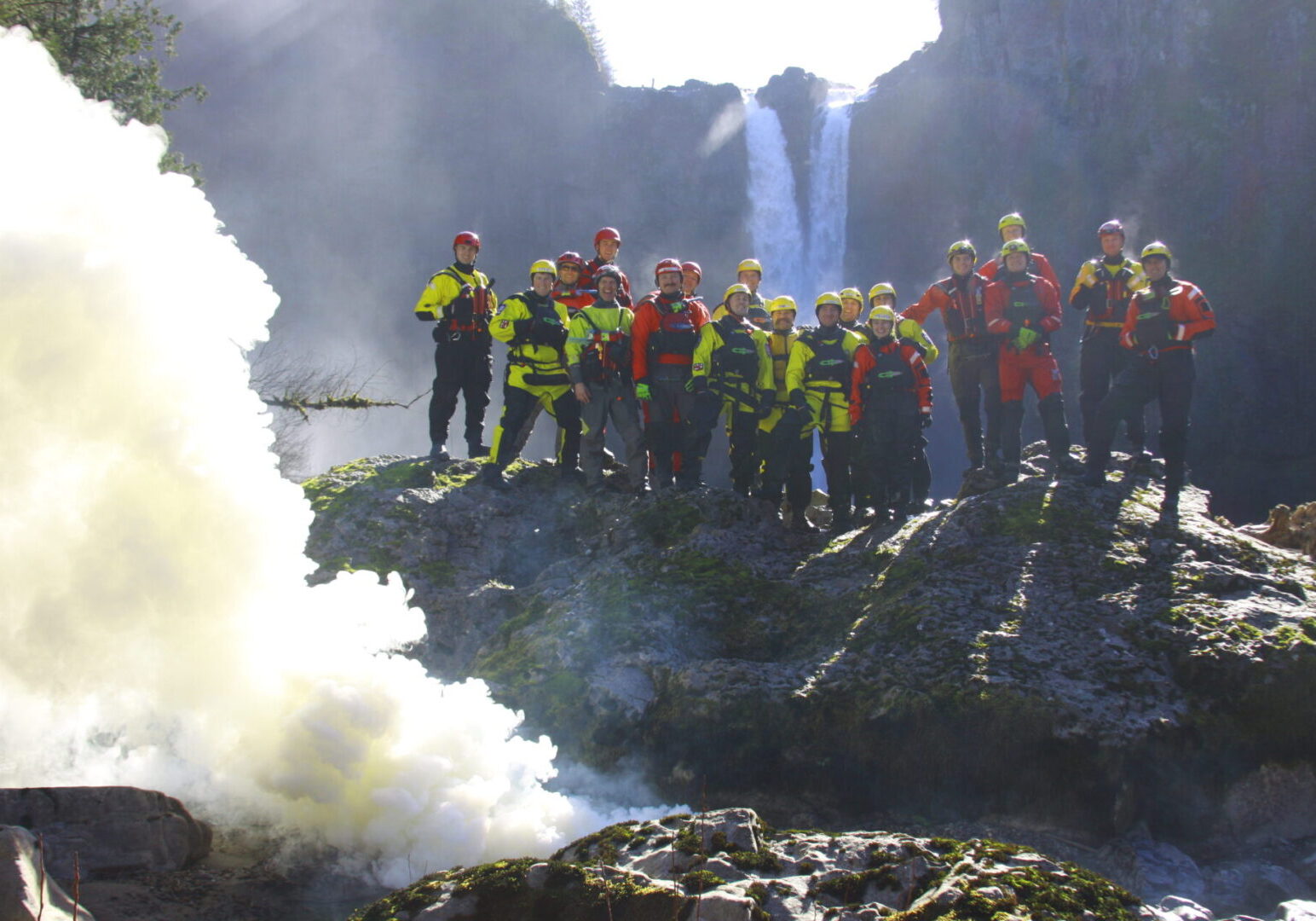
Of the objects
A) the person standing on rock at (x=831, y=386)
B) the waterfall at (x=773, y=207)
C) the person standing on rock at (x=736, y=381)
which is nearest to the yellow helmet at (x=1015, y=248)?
the person standing on rock at (x=831, y=386)

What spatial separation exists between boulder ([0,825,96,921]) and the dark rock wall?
2979 cm

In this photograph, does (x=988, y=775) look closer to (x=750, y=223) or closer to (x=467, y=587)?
(x=467, y=587)

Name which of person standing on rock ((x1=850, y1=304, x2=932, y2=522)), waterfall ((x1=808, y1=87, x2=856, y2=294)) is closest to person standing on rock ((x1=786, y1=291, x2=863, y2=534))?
person standing on rock ((x1=850, y1=304, x2=932, y2=522))

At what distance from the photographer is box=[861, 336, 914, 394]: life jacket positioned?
399 inches

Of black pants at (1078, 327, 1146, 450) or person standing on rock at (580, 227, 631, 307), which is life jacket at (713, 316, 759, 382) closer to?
person standing on rock at (580, 227, 631, 307)

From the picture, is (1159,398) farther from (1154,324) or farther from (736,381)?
(736,381)

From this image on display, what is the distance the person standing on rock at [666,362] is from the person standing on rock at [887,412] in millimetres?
1667

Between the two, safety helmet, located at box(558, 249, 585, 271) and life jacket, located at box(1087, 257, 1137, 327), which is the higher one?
safety helmet, located at box(558, 249, 585, 271)

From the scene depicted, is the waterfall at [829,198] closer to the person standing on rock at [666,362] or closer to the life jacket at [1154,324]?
the person standing on rock at [666,362]

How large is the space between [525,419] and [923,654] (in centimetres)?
548

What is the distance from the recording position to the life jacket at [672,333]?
410 inches

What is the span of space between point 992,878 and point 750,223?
34.4 metres

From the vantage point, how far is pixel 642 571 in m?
9.00

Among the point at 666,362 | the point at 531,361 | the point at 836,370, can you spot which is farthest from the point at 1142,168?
the point at 531,361
